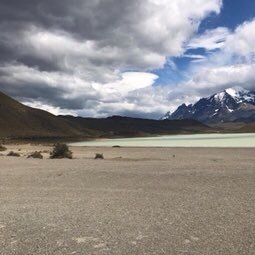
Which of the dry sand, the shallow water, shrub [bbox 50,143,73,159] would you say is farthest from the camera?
the shallow water

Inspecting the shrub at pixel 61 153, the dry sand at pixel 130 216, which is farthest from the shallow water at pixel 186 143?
the dry sand at pixel 130 216

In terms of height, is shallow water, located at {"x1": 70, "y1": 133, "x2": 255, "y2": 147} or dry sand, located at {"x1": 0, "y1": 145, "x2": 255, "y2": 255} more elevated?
shallow water, located at {"x1": 70, "y1": 133, "x2": 255, "y2": 147}

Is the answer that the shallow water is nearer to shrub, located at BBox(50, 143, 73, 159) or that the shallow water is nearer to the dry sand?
shrub, located at BBox(50, 143, 73, 159)

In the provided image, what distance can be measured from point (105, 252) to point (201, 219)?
324 centimetres

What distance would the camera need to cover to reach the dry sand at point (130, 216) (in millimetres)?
8508

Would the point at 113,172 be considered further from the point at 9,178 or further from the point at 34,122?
the point at 34,122

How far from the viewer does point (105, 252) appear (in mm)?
8172

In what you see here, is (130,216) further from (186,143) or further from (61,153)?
(186,143)

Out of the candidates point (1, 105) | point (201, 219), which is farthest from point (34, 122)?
point (201, 219)

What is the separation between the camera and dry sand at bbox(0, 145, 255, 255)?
851 cm

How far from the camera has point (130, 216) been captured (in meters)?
11.1

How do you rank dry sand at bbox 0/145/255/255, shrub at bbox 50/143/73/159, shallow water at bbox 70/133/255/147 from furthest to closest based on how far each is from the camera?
1. shallow water at bbox 70/133/255/147
2. shrub at bbox 50/143/73/159
3. dry sand at bbox 0/145/255/255

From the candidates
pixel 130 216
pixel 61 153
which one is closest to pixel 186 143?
pixel 61 153

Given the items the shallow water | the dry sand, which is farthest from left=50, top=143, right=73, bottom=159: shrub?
the shallow water
